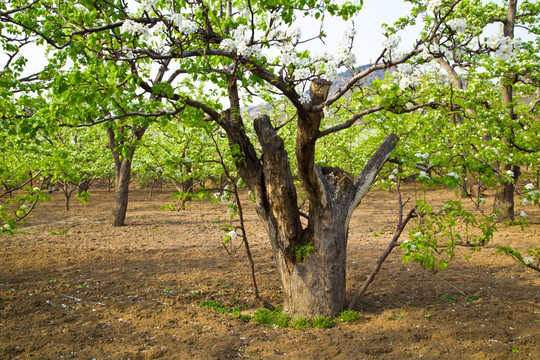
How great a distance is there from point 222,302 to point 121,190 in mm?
8378

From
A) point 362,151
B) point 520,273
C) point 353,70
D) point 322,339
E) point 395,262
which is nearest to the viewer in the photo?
point 353,70

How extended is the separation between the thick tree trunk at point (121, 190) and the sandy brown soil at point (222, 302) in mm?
2944

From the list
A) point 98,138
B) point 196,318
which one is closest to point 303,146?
point 196,318

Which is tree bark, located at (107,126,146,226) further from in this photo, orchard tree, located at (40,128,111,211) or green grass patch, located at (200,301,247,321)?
green grass patch, located at (200,301,247,321)

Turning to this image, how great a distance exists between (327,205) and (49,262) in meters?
6.23

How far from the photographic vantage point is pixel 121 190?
1302cm

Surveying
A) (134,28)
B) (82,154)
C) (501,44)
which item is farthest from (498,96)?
(82,154)

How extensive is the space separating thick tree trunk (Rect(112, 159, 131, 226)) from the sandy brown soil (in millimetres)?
2944

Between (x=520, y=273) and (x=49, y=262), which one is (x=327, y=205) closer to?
(x=520, y=273)

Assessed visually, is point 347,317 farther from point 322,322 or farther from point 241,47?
point 241,47

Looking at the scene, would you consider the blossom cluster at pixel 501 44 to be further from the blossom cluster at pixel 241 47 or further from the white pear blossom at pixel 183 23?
the white pear blossom at pixel 183 23

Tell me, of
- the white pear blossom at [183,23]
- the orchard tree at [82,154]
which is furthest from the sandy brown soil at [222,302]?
the orchard tree at [82,154]

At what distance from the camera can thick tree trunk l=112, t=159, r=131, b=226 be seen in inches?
504

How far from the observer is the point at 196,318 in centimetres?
525
